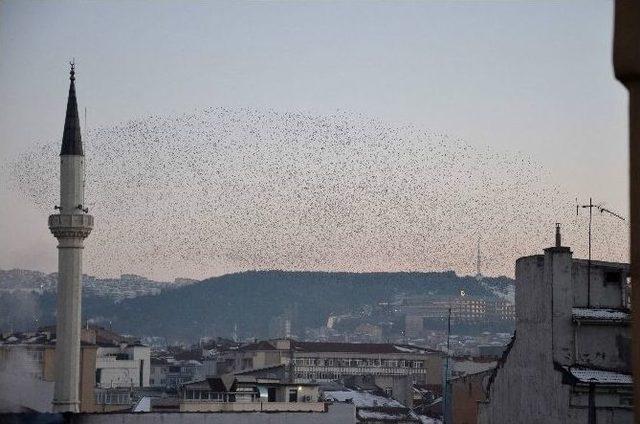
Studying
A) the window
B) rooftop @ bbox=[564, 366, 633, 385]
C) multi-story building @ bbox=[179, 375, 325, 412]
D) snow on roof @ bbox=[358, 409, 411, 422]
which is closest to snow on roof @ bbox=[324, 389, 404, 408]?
snow on roof @ bbox=[358, 409, 411, 422]

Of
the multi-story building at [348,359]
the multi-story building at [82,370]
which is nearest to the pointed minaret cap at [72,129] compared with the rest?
the multi-story building at [82,370]

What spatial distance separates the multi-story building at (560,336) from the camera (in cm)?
2014

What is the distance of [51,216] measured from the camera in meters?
30.2

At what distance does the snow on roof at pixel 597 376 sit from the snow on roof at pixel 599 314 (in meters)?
0.79

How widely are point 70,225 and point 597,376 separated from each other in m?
14.0

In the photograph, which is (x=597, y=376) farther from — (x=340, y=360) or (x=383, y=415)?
(x=340, y=360)

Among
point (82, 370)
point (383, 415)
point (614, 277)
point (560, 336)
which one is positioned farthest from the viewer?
point (82, 370)

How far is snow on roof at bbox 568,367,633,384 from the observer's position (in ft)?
63.1

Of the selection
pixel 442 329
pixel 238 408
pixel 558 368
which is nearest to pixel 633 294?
pixel 558 368

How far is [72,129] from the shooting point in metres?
31.7

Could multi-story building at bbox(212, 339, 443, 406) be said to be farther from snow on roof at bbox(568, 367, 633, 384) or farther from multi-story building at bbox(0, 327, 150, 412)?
snow on roof at bbox(568, 367, 633, 384)

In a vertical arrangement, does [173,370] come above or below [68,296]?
below

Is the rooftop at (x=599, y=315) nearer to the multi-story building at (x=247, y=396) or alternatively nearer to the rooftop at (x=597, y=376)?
the rooftop at (x=597, y=376)

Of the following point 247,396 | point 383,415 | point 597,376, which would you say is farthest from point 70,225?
point 597,376
